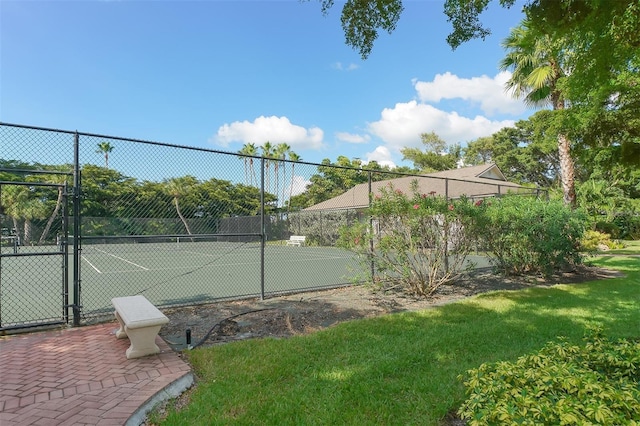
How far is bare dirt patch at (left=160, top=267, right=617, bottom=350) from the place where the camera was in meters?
4.76

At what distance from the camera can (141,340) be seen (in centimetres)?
375

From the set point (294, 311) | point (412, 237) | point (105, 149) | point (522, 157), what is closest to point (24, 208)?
point (105, 149)

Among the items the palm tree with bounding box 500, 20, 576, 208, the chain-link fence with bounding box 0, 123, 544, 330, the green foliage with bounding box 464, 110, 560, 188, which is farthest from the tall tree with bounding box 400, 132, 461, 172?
the chain-link fence with bounding box 0, 123, 544, 330

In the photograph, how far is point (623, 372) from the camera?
249 centimetres

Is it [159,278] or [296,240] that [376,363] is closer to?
[296,240]

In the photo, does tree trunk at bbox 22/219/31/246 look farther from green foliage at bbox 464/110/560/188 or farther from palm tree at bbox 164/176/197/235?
green foliage at bbox 464/110/560/188

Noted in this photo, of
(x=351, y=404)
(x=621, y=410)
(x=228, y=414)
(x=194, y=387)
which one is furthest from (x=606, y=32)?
(x=194, y=387)

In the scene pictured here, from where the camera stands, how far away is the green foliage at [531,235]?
815 centimetres

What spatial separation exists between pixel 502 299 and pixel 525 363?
434 cm

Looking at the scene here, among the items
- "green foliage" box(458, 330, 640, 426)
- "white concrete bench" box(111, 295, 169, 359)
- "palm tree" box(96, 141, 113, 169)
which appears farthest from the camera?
"palm tree" box(96, 141, 113, 169)

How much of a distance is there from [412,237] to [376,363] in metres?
3.47

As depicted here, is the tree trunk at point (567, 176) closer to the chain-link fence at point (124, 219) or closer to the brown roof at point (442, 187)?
the brown roof at point (442, 187)

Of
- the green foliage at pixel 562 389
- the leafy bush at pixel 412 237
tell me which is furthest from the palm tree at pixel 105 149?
the green foliage at pixel 562 389

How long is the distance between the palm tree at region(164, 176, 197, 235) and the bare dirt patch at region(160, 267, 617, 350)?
1.60 meters
